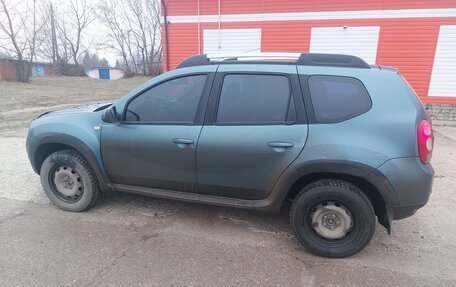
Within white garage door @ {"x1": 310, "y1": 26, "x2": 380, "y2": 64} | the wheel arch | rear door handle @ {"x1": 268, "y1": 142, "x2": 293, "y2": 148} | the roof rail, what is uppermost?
white garage door @ {"x1": 310, "y1": 26, "x2": 380, "y2": 64}

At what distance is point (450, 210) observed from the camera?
12.7 feet

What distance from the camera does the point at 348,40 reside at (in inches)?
410

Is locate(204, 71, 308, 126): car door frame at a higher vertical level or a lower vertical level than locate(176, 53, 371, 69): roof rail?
lower

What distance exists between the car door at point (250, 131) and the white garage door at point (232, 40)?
8336 millimetres

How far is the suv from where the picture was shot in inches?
104

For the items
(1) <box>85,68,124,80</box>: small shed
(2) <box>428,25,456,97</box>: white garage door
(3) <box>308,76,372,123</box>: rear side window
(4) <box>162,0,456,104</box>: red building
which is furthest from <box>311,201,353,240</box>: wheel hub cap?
(1) <box>85,68,124,80</box>: small shed

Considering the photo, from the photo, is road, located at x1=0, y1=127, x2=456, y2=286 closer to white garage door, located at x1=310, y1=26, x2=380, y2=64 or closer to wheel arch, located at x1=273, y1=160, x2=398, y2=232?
wheel arch, located at x1=273, y1=160, x2=398, y2=232

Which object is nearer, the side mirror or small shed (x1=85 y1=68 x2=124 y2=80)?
the side mirror

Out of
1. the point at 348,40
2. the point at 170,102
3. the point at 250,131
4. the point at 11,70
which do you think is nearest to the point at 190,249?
the point at 250,131

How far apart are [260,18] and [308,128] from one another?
910cm

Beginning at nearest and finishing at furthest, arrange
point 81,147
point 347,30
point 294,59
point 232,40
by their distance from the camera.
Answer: point 294,59, point 81,147, point 347,30, point 232,40

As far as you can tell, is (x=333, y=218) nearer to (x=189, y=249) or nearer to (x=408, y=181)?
(x=408, y=181)

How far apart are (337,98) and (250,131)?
82 centimetres

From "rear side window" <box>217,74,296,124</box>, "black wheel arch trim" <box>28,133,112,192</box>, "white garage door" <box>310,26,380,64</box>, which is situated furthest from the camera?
"white garage door" <box>310,26,380,64</box>
